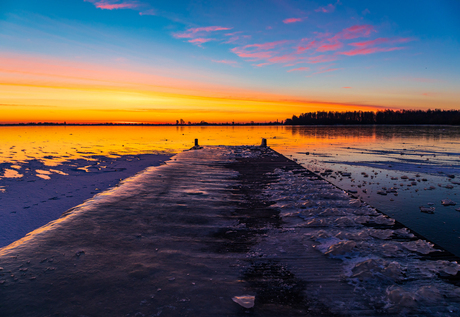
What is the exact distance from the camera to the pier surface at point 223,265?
2.92 meters

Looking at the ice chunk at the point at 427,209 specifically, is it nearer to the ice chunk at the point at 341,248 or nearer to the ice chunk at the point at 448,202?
the ice chunk at the point at 448,202

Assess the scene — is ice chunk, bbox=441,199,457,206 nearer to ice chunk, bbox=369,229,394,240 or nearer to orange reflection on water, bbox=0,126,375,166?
ice chunk, bbox=369,229,394,240

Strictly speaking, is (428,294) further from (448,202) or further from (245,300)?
(448,202)

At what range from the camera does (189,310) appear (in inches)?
111

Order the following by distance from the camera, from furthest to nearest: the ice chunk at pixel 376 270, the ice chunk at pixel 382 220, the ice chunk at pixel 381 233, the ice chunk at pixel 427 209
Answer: the ice chunk at pixel 427 209
the ice chunk at pixel 382 220
the ice chunk at pixel 381 233
the ice chunk at pixel 376 270

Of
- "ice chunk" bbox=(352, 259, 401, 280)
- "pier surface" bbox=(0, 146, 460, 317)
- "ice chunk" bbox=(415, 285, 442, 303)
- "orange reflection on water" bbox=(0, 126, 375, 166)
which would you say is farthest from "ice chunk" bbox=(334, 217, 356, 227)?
"orange reflection on water" bbox=(0, 126, 375, 166)

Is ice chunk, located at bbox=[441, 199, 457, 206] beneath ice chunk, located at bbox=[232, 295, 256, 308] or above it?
beneath

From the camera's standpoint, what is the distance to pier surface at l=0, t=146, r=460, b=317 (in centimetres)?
292

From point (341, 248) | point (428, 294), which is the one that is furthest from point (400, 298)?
point (341, 248)

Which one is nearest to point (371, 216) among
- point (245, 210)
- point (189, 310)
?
point (245, 210)

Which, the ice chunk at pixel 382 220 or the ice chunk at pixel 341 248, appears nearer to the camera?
the ice chunk at pixel 341 248

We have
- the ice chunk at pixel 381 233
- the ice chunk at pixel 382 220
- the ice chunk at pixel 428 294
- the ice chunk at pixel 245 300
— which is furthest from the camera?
A: the ice chunk at pixel 382 220

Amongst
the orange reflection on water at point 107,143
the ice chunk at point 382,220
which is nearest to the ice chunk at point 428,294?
the ice chunk at point 382,220

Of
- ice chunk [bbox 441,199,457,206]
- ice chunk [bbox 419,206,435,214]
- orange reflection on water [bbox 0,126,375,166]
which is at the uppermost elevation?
orange reflection on water [bbox 0,126,375,166]
